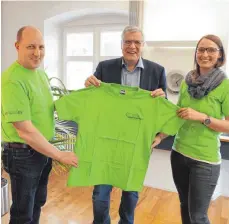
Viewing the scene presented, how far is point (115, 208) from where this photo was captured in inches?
99.7

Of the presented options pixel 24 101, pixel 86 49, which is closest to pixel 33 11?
pixel 86 49

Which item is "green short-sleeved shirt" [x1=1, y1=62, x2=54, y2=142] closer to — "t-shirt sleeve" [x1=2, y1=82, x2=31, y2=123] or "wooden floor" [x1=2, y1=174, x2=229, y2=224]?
"t-shirt sleeve" [x1=2, y1=82, x2=31, y2=123]

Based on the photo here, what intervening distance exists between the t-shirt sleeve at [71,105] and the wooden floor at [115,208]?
1.22m

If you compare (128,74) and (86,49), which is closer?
(128,74)

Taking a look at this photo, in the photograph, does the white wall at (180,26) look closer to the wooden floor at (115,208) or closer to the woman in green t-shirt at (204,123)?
the wooden floor at (115,208)

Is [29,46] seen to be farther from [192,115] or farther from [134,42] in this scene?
[192,115]

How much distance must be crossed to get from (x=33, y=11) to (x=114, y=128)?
10.1ft

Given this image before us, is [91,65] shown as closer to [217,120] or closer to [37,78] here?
[37,78]

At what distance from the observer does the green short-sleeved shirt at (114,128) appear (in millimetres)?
1471

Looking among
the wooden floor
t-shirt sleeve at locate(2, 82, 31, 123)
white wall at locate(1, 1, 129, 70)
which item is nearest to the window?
white wall at locate(1, 1, 129, 70)

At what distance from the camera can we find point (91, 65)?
13.5ft

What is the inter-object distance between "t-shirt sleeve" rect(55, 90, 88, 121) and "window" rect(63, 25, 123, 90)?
2505 mm

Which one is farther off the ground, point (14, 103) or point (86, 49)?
point (86, 49)

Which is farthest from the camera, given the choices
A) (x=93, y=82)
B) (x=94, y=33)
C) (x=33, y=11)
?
(x=94, y=33)
